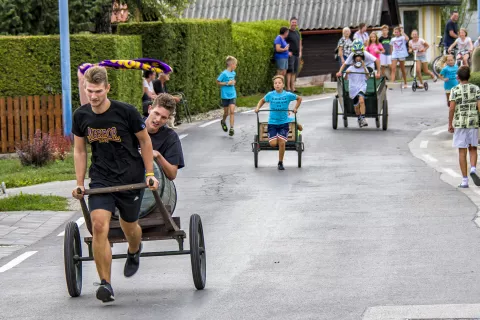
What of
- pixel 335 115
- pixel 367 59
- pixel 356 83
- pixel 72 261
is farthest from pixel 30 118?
pixel 72 261

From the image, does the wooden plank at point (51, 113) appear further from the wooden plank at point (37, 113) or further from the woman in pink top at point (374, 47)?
the woman in pink top at point (374, 47)

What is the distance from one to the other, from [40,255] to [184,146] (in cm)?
1026

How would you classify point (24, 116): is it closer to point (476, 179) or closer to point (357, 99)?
point (357, 99)

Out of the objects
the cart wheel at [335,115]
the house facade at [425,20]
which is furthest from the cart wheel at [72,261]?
the house facade at [425,20]

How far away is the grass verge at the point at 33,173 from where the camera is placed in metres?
17.8

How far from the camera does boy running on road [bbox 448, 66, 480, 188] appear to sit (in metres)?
15.4

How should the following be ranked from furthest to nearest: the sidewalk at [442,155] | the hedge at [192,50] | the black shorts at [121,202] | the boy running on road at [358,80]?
the hedge at [192,50]
the boy running on road at [358,80]
the sidewalk at [442,155]
the black shorts at [121,202]

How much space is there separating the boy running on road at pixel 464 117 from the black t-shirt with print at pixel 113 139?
7.60 metres

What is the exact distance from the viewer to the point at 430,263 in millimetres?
10062

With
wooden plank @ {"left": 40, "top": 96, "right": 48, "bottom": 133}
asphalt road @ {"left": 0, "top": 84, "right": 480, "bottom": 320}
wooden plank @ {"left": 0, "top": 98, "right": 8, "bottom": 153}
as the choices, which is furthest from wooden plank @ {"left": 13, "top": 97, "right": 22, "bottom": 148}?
asphalt road @ {"left": 0, "top": 84, "right": 480, "bottom": 320}

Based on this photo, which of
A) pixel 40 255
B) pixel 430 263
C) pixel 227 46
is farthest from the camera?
pixel 227 46

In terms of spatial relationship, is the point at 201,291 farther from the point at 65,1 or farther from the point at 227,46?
the point at 227,46

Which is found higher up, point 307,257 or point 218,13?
point 218,13

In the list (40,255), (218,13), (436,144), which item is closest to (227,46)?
(436,144)
